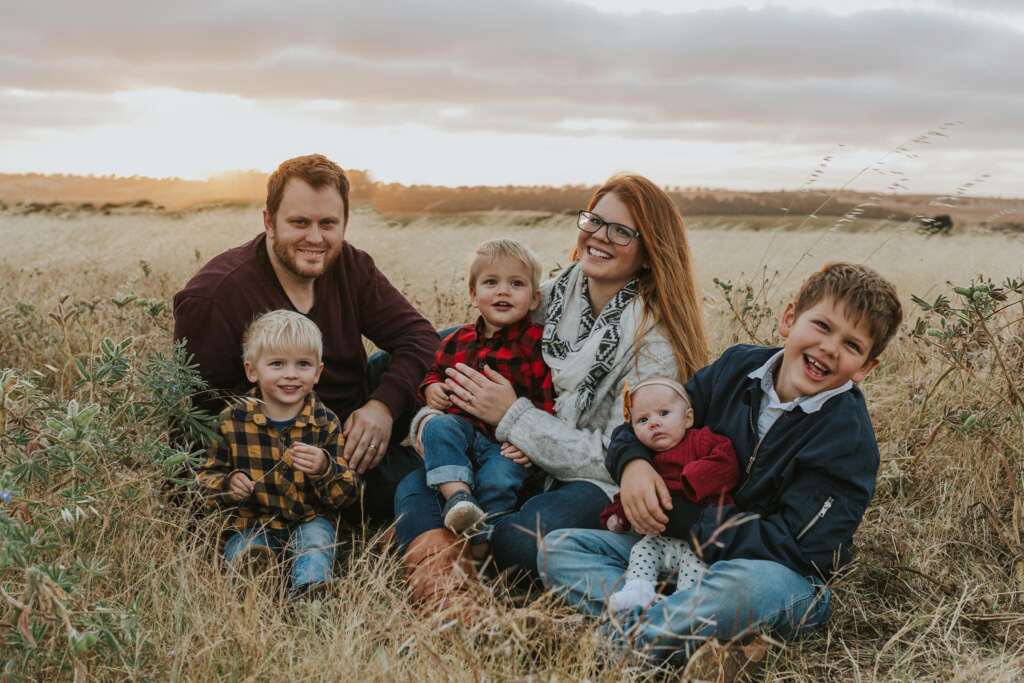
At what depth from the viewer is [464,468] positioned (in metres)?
3.77

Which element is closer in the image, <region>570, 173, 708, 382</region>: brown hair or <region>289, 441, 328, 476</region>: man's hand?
<region>289, 441, 328, 476</region>: man's hand

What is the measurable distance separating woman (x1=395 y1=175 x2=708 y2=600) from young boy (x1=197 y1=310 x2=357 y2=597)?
1.14 feet

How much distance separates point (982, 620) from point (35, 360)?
522 centimetres

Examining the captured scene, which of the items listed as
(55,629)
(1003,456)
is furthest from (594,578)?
(1003,456)

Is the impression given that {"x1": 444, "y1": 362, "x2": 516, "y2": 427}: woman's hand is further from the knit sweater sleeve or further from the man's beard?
the man's beard

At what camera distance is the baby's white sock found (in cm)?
312

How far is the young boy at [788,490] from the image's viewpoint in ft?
10.2

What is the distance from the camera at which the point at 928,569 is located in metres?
3.75

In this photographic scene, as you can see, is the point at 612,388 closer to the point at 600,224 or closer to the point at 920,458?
the point at 600,224

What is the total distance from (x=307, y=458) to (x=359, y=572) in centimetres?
50

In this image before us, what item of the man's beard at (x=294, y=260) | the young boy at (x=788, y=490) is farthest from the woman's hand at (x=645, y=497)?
the man's beard at (x=294, y=260)

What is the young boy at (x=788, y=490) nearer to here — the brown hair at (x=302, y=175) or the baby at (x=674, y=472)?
the baby at (x=674, y=472)

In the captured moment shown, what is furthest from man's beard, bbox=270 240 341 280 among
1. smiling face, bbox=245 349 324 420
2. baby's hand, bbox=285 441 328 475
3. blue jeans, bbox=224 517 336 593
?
blue jeans, bbox=224 517 336 593

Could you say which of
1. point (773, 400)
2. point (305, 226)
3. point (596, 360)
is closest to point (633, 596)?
point (773, 400)
